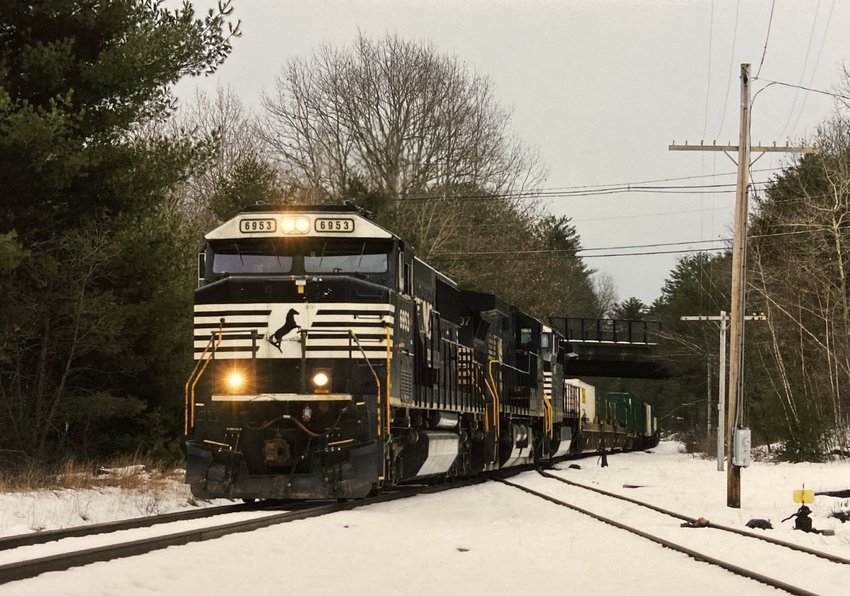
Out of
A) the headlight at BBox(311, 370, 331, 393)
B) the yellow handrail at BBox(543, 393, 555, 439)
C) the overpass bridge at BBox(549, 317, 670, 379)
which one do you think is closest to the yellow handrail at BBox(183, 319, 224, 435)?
the headlight at BBox(311, 370, 331, 393)

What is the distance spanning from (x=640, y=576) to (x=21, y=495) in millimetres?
8503

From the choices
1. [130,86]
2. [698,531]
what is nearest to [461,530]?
[698,531]

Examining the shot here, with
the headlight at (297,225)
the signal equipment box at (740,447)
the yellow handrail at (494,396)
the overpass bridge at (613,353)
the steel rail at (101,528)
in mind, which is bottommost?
the steel rail at (101,528)

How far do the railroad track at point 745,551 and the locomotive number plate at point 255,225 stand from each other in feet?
19.0

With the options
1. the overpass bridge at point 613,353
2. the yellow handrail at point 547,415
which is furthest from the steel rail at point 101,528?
the overpass bridge at point 613,353

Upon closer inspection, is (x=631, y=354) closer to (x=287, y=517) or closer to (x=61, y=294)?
(x=61, y=294)

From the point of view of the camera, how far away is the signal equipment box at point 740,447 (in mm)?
17750

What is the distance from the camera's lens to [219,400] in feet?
45.6

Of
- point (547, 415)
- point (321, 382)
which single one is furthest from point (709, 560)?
point (547, 415)

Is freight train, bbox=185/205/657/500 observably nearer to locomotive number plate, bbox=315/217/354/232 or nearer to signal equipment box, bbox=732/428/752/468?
locomotive number plate, bbox=315/217/354/232

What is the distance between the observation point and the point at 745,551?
11.1 meters

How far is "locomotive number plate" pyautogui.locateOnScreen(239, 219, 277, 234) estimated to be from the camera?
14284 millimetres

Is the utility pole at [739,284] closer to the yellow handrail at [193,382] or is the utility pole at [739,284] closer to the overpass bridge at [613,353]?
the yellow handrail at [193,382]

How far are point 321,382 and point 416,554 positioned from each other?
4.07 m
